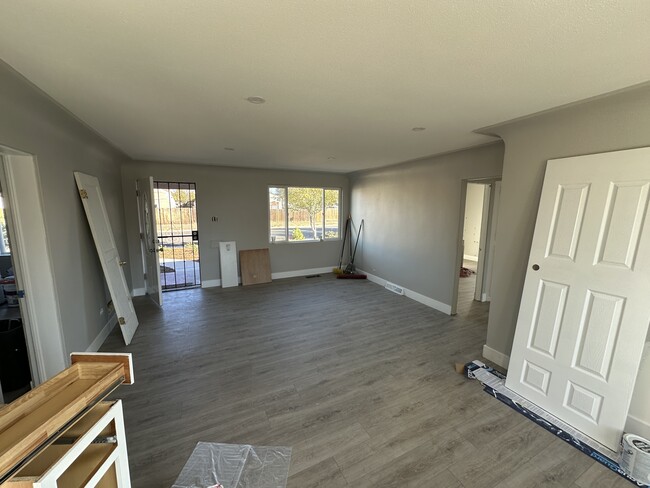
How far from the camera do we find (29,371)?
7.87ft

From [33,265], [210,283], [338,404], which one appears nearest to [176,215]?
[210,283]

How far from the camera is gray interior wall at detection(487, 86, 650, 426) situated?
1.89m

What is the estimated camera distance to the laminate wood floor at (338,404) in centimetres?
174

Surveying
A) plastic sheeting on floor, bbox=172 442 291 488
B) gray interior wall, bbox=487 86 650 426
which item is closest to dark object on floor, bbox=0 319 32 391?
plastic sheeting on floor, bbox=172 442 291 488

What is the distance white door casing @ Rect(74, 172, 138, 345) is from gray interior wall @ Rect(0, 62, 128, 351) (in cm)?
9

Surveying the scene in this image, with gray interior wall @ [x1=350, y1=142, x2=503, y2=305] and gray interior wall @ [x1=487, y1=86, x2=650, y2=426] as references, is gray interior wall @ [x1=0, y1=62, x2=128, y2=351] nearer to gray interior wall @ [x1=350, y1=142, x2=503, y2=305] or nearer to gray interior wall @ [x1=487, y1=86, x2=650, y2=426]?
gray interior wall @ [x1=487, y1=86, x2=650, y2=426]

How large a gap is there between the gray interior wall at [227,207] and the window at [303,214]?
15cm

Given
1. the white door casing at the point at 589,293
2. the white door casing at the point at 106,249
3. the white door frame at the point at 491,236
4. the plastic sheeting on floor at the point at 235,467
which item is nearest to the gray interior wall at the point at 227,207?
the white door casing at the point at 106,249

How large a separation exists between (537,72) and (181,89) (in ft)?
7.59

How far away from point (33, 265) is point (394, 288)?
486cm

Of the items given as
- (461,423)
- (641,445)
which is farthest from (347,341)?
(641,445)

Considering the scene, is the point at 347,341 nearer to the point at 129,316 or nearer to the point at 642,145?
the point at 129,316

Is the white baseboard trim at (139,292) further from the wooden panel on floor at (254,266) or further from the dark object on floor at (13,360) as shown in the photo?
the dark object on floor at (13,360)

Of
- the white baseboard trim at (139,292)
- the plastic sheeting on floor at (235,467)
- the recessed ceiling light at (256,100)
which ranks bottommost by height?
the white baseboard trim at (139,292)
